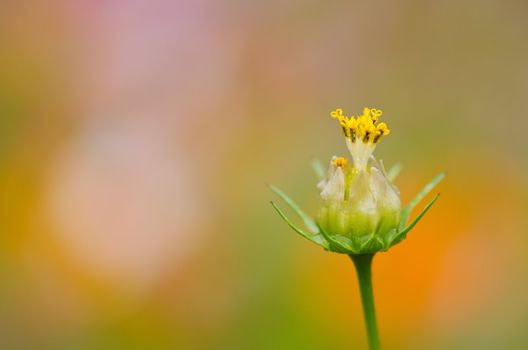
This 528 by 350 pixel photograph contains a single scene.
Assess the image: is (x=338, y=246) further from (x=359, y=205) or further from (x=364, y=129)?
(x=364, y=129)

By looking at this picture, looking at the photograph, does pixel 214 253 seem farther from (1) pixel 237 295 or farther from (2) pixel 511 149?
(2) pixel 511 149

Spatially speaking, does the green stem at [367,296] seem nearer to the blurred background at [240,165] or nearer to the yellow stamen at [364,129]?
the yellow stamen at [364,129]

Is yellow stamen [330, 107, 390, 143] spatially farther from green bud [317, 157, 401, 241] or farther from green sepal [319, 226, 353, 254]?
green sepal [319, 226, 353, 254]

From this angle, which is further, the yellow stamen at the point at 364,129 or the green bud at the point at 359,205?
the yellow stamen at the point at 364,129

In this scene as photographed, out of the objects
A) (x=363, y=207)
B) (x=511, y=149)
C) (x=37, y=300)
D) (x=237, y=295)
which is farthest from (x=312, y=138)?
(x=363, y=207)

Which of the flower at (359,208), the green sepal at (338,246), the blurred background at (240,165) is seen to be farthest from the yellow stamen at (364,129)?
the blurred background at (240,165)

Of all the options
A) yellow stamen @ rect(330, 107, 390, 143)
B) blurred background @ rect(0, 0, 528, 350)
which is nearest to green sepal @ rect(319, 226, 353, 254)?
yellow stamen @ rect(330, 107, 390, 143)

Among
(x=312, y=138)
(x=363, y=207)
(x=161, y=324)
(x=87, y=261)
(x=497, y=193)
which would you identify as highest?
(x=312, y=138)
